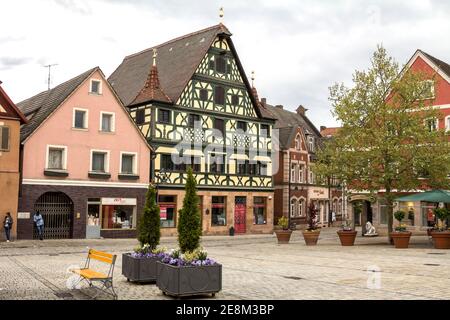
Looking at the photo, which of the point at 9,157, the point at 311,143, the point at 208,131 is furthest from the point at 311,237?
the point at 311,143

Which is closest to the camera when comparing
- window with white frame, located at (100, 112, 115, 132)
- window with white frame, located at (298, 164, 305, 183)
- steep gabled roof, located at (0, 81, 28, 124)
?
steep gabled roof, located at (0, 81, 28, 124)

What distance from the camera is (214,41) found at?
40531 millimetres

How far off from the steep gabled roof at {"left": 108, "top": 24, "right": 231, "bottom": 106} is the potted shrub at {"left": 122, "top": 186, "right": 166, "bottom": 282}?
24.7 meters

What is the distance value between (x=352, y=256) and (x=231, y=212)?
20.5m

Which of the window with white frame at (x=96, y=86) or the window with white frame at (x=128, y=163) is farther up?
the window with white frame at (x=96, y=86)

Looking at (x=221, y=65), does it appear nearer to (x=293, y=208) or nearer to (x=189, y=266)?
(x=293, y=208)

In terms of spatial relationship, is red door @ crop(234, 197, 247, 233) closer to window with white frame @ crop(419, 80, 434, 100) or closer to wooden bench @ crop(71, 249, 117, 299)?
window with white frame @ crop(419, 80, 434, 100)

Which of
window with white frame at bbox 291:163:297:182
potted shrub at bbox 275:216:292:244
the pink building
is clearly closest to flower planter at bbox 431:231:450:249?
potted shrub at bbox 275:216:292:244

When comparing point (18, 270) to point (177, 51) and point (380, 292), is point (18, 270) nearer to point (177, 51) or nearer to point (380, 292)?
point (380, 292)

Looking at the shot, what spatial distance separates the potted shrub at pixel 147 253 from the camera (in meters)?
12.9

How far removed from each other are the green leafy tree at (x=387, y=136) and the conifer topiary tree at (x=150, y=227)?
16.3m

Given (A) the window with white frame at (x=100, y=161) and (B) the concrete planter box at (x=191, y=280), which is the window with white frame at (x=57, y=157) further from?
(B) the concrete planter box at (x=191, y=280)

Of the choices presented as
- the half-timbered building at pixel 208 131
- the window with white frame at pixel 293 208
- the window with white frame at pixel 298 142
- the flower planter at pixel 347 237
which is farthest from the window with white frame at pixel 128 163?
the window with white frame at pixel 298 142

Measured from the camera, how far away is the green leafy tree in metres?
27.1
